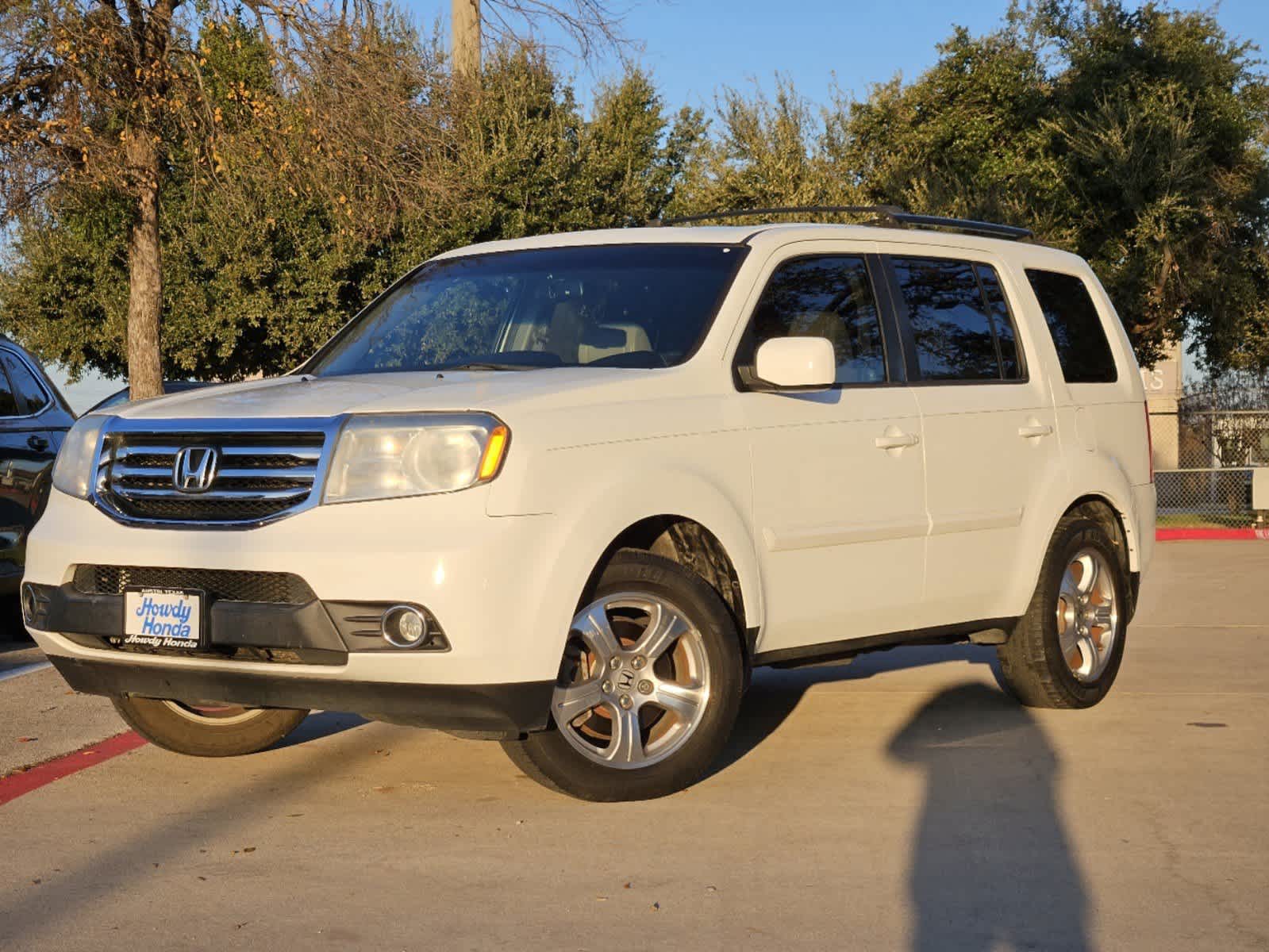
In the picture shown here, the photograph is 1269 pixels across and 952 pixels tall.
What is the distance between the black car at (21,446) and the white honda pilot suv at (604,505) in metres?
3.80

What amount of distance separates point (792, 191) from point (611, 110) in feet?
13.3

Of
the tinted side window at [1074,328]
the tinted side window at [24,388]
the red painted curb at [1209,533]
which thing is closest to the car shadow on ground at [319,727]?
the tinted side window at [1074,328]

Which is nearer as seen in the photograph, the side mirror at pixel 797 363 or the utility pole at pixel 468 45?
the side mirror at pixel 797 363

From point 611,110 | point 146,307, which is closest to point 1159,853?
point 146,307

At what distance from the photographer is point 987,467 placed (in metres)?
7.19

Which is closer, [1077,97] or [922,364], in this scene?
[922,364]

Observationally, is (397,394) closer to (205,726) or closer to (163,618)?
(163,618)

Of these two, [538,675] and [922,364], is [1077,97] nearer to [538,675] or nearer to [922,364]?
[922,364]

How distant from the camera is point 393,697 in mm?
5359

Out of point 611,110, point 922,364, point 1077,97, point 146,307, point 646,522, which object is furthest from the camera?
point 611,110

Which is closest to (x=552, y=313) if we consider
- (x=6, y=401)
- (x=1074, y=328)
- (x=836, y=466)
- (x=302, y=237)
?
(x=836, y=466)

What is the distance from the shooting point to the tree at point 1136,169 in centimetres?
2662

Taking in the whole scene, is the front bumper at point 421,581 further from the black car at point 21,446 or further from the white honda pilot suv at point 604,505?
the black car at point 21,446

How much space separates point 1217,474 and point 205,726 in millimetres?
21362
